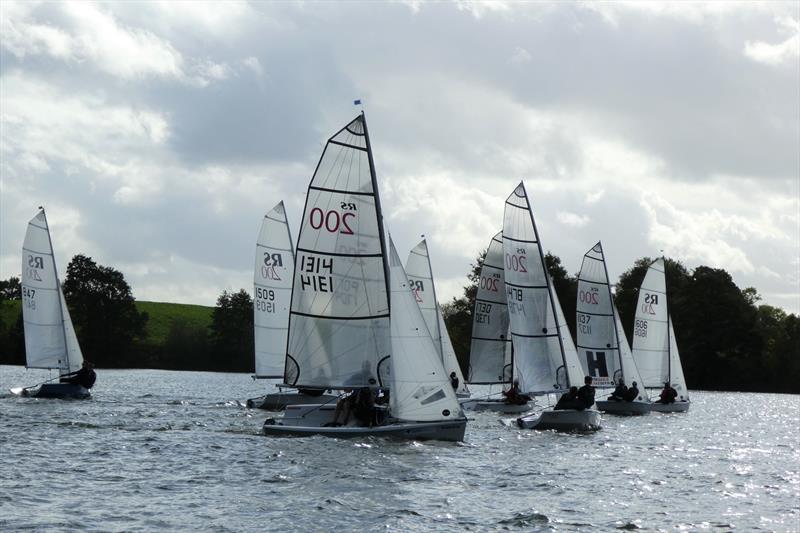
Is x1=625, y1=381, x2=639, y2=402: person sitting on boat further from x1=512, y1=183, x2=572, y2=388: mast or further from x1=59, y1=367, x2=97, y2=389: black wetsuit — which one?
x1=59, y1=367, x2=97, y2=389: black wetsuit

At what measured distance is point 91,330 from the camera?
109 meters

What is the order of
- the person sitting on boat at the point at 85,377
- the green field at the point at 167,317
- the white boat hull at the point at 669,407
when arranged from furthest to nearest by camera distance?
the green field at the point at 167,317 → the white boat hull at the point at 669,407 → the person sitting on boat at the point at 85,377

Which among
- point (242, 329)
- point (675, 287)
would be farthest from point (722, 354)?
point (242, 329)

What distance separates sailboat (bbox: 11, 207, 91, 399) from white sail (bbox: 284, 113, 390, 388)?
20.0 metres

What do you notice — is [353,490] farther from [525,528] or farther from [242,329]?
[242,329]

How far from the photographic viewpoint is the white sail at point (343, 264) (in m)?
29.0

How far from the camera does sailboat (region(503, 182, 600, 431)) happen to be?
38656 mm

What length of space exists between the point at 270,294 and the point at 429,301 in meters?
8.18

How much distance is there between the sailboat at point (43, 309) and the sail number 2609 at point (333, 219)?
802 inches

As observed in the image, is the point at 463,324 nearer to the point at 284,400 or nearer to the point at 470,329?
the point at 470,329

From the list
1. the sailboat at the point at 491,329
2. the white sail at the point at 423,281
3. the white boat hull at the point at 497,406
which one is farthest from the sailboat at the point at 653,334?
the white boat hull at the point at 497,406

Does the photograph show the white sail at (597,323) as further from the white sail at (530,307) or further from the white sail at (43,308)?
the white sail at (43,308)

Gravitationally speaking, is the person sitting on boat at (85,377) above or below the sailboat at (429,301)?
below

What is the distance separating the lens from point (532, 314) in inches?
1551
